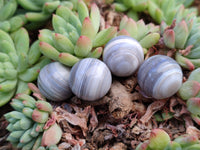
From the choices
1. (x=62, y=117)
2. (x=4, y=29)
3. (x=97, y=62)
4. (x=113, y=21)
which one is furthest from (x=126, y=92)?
(x=4, y=29)

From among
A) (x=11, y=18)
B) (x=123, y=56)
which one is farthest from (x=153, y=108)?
(x=11, y=18)

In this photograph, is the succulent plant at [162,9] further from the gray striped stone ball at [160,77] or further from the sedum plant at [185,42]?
the gray striped stone ball at [160,77]

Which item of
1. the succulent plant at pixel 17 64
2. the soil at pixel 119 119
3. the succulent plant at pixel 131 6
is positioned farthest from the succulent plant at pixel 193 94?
the succulent plant at pixel 17 64

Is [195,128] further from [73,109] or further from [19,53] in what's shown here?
[19,53]

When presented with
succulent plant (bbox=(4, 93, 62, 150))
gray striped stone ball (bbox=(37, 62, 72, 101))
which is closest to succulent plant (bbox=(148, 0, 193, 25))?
gray striped stone ball (bbox=(37, 62, 72, 101))

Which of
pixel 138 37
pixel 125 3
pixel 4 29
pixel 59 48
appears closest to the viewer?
pixel 59 48

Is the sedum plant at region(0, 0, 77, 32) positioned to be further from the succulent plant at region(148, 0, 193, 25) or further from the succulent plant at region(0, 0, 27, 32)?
the succulent plant at region(148, 0, 193, 25)
